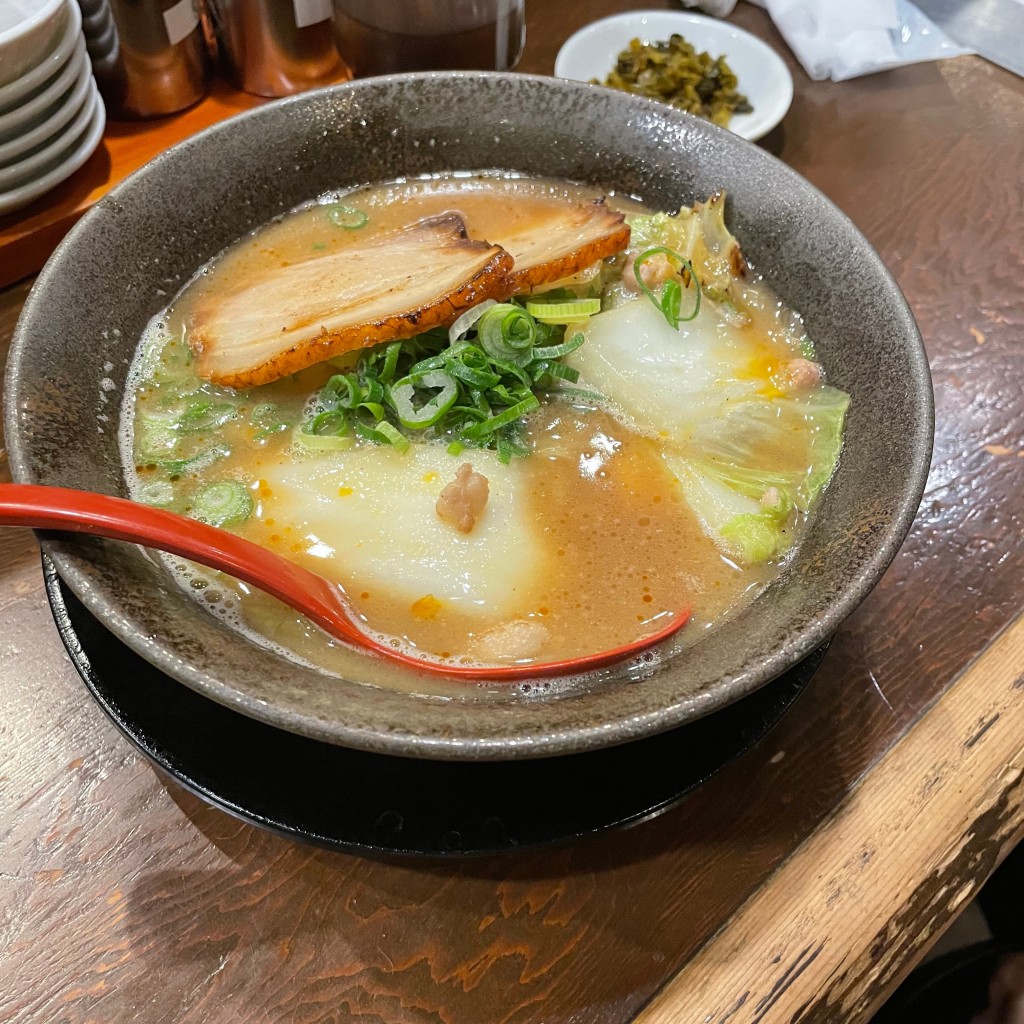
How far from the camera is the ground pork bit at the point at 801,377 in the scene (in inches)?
62.2

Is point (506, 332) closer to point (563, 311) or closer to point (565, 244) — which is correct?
point (563, 311)

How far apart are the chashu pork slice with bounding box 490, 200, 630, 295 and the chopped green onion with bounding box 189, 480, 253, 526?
61 centimetres

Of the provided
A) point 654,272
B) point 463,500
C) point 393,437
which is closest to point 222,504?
point 393,437

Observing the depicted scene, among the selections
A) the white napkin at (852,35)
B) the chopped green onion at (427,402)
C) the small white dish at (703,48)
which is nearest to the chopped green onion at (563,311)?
the chopped green onion at (427,402)

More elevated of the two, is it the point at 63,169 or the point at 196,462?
the point at 63,169

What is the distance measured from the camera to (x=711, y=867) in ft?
4.16

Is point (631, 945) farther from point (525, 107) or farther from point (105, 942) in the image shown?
point (525, 107)

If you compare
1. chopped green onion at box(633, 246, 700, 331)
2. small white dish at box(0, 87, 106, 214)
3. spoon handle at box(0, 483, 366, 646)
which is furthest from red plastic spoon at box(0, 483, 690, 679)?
small white dish at box(0, 87, 106, 214)

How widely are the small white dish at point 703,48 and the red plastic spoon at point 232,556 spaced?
182 cm

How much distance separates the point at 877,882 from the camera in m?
1.26

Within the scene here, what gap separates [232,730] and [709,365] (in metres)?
1.05

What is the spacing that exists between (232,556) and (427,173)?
1.19 metres

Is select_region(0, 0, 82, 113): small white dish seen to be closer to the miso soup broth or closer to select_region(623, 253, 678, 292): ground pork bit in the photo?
the miso soup broth

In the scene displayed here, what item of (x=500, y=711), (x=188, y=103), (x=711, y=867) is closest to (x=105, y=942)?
(x=500, y=711)
